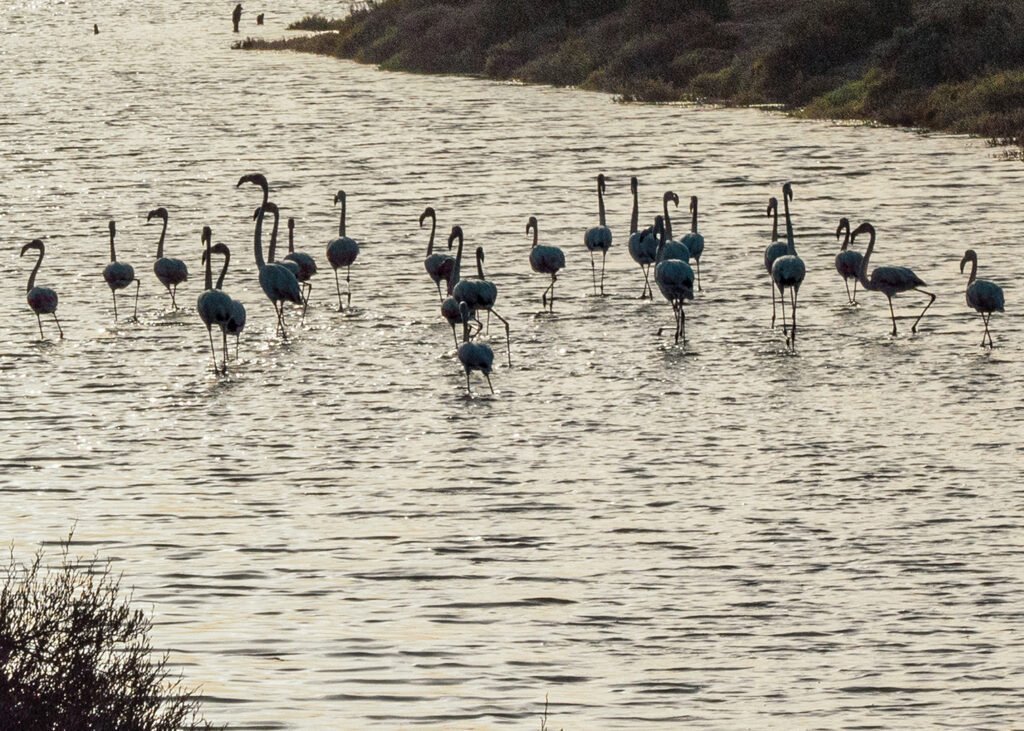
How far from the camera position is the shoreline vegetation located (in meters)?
50.2

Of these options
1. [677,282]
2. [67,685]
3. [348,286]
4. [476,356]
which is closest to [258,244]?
[348,286]

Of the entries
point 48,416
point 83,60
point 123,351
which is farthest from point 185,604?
point 83,60

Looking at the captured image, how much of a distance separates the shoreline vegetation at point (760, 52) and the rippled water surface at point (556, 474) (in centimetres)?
1148

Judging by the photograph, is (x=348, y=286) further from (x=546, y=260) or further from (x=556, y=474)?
(x=556, y=474)

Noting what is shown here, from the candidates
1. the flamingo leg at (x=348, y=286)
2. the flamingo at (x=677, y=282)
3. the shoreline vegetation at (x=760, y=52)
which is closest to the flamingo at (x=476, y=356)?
the flamingo at (x=677, y=282)

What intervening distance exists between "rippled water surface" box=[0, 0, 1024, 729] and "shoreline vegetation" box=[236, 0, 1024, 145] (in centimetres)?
1148

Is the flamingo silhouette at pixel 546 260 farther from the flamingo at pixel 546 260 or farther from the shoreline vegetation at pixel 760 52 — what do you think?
the shoreline vegetation at pixel 760 52

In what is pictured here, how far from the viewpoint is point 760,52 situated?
2312 inches

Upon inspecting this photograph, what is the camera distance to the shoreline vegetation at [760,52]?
5016 cm

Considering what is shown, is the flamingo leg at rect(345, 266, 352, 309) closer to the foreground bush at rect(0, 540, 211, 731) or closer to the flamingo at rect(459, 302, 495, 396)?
the flamingo at rect(459, 302, 495, 396)

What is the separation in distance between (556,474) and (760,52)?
1664 inches

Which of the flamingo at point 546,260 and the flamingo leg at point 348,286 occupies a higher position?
the flamingo at point 546,260

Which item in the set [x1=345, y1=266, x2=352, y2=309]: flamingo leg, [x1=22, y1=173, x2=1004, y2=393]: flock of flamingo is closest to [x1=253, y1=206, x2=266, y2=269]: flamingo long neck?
[x1=22, y1=173, x2=1004, y2=393]: flock of flamingo

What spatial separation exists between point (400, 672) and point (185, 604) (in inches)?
87.5
